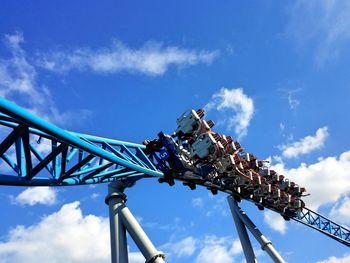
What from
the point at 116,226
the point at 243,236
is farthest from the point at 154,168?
the point at 243,236

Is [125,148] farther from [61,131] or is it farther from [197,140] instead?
[61,131]

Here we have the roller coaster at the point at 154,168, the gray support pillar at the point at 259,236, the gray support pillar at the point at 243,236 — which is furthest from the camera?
the gray support pillar at the point at 259,236

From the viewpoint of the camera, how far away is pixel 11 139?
23.9 ft

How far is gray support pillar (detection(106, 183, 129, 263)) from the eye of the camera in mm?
9977

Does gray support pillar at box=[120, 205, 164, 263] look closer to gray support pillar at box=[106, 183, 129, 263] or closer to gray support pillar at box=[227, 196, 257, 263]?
gray support pillar at box=[106, 183, 129, 263]

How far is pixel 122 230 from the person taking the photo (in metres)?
10.4

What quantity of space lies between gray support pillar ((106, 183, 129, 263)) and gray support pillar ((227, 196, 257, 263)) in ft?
24.6

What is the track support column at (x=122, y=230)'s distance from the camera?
9523 mm

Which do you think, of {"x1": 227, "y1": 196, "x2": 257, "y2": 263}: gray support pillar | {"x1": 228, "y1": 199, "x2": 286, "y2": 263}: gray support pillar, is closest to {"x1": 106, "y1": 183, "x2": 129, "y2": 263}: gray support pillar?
{"x1": 227, "y1": 196, "x2": 257, "y2": 263}: gray support pillar

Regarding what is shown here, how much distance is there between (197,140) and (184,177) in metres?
1.22

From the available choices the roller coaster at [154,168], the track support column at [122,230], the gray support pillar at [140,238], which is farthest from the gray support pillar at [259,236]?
the gray support pillar at [140,238]

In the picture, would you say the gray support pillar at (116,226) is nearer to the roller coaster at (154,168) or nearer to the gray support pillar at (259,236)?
the roller coaster at (154,168)

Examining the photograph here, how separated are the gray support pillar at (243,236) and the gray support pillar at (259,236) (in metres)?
0.13

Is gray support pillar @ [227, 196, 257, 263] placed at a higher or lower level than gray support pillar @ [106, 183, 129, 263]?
higher
